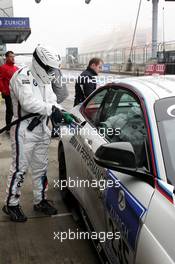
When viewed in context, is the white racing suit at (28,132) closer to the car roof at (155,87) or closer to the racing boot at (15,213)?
the racing boot at (15,213)

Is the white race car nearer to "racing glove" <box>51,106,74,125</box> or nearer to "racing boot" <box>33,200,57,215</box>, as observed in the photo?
"racing glove" <box>51,106,74,125</box>

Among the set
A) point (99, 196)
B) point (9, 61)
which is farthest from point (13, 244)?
point (9, 61)

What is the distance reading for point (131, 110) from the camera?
3.03 m

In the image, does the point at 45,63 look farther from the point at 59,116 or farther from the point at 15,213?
the point at 15,213

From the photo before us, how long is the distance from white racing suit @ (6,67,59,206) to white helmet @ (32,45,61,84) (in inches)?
2.8

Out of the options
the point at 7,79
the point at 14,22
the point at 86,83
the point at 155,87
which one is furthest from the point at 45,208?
the point at 14,22

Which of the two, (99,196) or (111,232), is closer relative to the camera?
(111,232)

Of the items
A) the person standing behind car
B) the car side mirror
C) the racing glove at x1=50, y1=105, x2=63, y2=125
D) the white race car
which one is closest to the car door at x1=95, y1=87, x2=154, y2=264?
the white race car

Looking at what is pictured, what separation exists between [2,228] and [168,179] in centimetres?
220

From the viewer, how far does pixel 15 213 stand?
12.8ft

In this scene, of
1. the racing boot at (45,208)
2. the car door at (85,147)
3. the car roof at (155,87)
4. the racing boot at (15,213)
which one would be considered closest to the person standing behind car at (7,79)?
the racing boot at (45,208)

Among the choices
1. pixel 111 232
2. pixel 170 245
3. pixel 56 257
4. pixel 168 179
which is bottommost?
pixel 56 257

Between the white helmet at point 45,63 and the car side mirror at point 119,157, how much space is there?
1496 millimetres

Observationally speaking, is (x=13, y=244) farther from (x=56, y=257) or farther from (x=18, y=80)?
(x=18, y=80)
